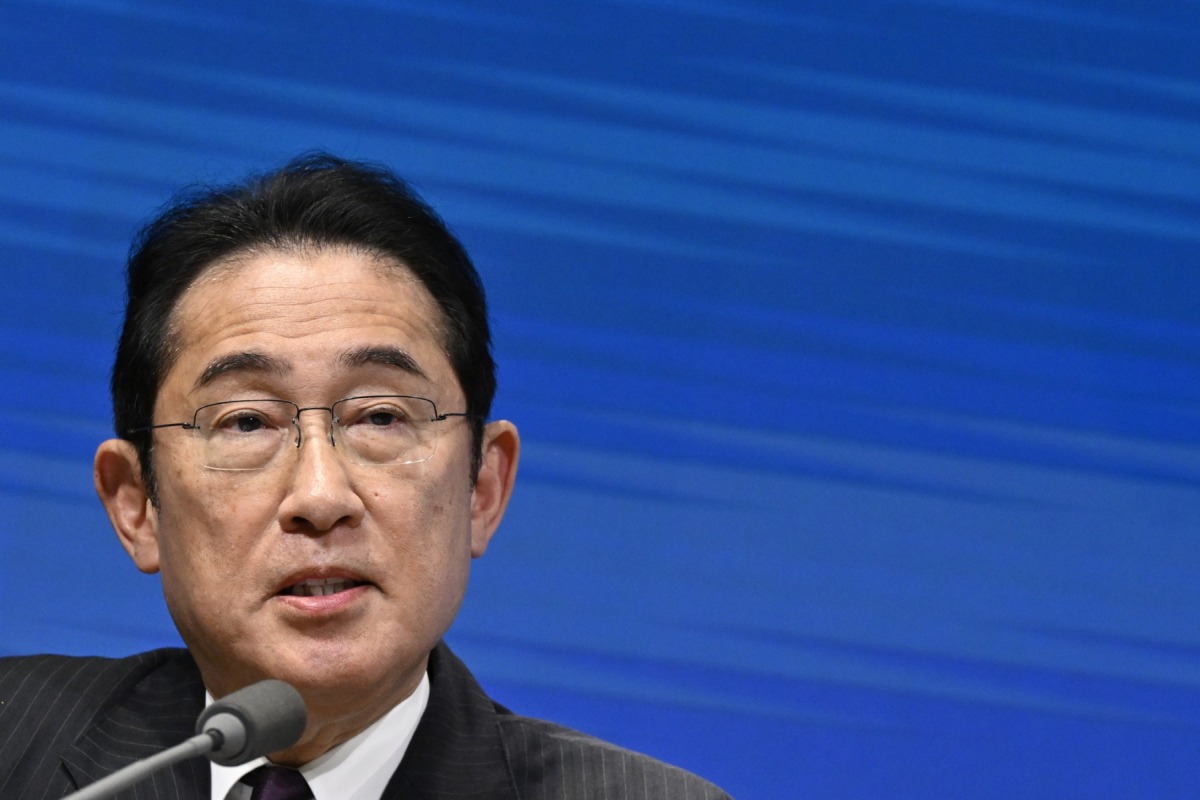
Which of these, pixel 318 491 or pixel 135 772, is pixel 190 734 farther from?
pixel 135 772

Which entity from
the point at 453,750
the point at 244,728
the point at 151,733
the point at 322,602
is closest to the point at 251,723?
the point at 244,728

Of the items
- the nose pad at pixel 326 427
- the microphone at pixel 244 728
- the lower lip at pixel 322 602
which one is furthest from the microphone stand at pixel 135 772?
the nose pad at pixel 326 427

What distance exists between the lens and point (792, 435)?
253cm

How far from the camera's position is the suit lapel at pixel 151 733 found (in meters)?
1.93

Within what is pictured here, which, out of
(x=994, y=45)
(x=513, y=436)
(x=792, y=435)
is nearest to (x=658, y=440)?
(x=792, y=435)

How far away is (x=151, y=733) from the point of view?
2.05m

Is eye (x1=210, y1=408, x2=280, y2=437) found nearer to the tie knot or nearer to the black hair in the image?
the black hair

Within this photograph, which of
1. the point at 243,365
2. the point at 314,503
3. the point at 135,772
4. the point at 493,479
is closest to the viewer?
the point at 135,772

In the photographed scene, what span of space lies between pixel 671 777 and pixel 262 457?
0.64 m

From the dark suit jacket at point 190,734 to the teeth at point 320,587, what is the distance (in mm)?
261

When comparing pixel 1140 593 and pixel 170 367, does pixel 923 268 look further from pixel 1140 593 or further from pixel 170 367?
pixel 170 367

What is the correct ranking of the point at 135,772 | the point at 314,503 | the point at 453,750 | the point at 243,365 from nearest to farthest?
1. the point at 135,772
2. the point at 314,503
3. the point at 243,365
4. the point at 453,750

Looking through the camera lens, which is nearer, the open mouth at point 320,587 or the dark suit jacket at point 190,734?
the open mouth at point 320,587

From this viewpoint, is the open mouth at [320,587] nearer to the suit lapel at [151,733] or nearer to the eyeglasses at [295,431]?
the eyeglasses at [295,431]
